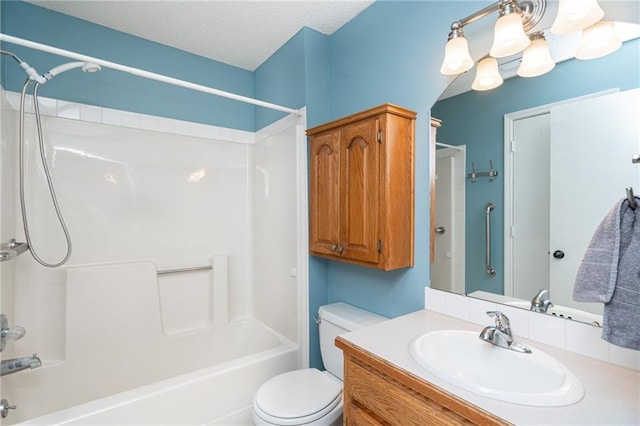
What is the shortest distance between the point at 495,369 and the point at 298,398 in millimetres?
848

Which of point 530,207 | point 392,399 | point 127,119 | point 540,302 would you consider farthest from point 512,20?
point 127,119

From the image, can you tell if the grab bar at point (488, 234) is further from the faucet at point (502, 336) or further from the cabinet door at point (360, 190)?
the cabinet door at point (360, 190)

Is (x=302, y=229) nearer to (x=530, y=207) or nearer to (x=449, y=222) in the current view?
(x=449, y=222)

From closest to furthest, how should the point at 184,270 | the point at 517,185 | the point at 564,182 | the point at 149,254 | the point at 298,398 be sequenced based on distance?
the point at 564,182 < the point at 517,185 < the point at 298,398 < the point at 149,254 < the point at 184,270

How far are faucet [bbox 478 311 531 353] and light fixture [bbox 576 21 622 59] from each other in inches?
36.0

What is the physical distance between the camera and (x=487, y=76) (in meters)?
1.25

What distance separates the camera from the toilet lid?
1295 mm

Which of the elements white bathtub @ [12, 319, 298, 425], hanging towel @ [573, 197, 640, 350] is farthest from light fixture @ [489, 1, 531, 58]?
white bathtub @ [12, 319, 298, 425]

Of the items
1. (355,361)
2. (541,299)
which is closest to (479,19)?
(541,299)

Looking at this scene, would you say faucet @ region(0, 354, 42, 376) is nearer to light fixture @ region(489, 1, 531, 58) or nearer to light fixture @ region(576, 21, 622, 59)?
light fixture @ region(489, 1, 531, 58)

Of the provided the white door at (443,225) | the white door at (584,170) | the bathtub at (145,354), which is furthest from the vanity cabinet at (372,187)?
the bathtub at (145,354)

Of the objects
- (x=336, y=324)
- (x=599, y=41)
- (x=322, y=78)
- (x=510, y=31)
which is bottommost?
(x=336, y=324)

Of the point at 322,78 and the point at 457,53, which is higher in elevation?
the point at 322,78

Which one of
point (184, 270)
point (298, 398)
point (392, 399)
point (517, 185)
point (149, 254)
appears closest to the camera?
point (392, 399)
